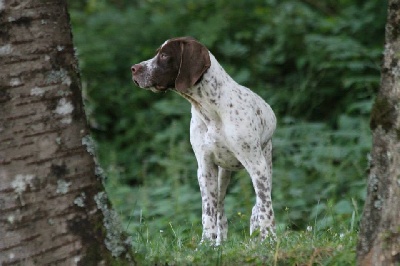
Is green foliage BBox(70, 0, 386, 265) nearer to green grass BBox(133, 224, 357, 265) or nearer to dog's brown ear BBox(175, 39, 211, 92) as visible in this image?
dog's brown ear BBox(175, 39, 211, 92)

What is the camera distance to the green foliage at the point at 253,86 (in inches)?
409

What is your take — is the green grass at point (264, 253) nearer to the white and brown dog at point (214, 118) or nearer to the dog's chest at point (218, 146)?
the white and brown dog at point (214, 118)

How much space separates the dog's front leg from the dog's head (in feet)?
2.40

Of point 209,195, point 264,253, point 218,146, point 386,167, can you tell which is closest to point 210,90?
point 218,146

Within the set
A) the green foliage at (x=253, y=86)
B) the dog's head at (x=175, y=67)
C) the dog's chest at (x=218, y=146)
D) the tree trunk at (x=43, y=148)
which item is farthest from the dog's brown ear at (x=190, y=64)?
the green foliage at (x=253, y=86)

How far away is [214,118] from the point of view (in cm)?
629

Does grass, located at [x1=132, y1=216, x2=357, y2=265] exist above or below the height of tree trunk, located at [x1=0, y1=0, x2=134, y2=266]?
below

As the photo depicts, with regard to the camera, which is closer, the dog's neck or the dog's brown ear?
the dog's brown ear

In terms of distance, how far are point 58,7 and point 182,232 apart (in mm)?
3029

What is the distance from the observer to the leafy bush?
10.4 meters

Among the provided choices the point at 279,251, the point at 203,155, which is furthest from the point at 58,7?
the point at 203,155

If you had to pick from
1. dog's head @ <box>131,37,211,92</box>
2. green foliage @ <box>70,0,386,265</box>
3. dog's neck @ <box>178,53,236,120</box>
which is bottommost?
green foliage @ <box>70,0,386,265</box>

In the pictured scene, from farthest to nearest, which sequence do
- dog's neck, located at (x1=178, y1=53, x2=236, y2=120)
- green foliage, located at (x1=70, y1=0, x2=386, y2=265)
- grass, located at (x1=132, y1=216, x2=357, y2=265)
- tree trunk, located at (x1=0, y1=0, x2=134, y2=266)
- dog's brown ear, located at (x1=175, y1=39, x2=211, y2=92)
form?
green foliage, located at (x1=70, y1=0, x2=386, y2=265), dog's neck, located at (x1=178, y1=53, x2=236, y2=120), dog's brown ear, located at (x1=175, y1=39, x2=211, y2=92), grass, located at (x1=132, y1=216, x2=357, y2=265), tree trunk, located at (x1=0, y1=0, x2=134, y2=266)

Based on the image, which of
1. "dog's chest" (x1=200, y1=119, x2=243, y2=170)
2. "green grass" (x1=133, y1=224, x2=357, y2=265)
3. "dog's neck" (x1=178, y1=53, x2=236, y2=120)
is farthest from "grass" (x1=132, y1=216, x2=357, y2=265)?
"dog's neck" (x1=178, y1=53, x2=236, y2=120)
